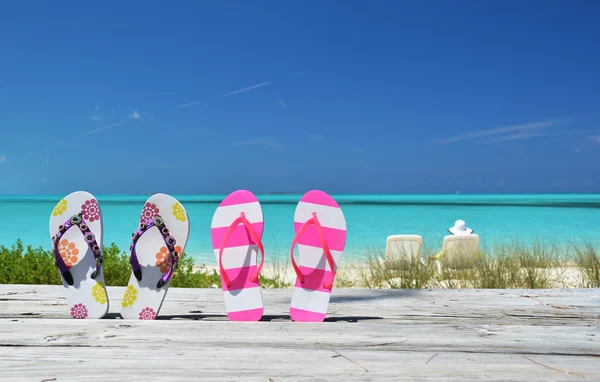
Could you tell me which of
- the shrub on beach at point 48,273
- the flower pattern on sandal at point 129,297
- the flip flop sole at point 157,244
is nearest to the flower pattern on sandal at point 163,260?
the flip flop sole at point 157,244

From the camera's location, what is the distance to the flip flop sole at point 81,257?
5.83ft

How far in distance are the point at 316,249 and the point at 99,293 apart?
866 mm

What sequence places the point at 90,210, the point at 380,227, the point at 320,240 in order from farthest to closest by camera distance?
the point at 380,227
the point at 90,210
the point at 320,240

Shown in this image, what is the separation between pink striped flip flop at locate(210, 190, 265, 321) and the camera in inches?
68.4

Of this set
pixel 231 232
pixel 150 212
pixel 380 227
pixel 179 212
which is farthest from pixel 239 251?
pixel 380 227

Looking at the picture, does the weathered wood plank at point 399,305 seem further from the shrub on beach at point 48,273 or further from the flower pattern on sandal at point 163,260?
Answer: the shrub on beach at point 48,273

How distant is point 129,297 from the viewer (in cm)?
176

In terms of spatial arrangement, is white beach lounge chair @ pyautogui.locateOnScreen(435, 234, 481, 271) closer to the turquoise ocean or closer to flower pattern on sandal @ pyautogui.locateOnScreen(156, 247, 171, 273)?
the turquoise ocean

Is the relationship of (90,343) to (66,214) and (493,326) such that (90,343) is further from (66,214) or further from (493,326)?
(493,326)

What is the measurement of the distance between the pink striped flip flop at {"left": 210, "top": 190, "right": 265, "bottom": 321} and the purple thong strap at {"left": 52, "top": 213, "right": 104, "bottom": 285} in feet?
1.54

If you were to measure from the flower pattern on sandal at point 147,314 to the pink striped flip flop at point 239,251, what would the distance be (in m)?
0.30

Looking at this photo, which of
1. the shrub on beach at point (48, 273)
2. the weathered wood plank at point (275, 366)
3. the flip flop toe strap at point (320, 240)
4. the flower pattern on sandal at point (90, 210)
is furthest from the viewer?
the shrub on beach at point (48, 273)

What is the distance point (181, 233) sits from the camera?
181 centimetres

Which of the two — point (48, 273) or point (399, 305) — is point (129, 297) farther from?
point (48, 273)
